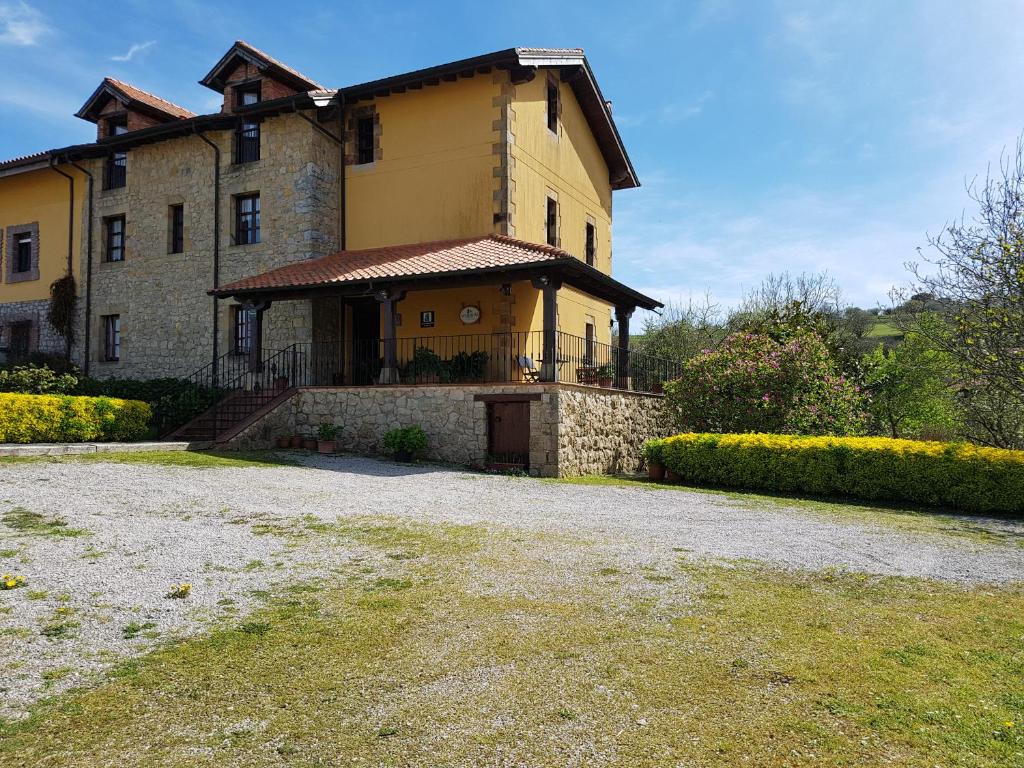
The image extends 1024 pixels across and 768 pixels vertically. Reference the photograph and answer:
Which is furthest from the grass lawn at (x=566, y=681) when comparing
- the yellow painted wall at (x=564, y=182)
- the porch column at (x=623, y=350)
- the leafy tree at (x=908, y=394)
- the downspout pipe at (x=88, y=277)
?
the leafy tree at (x=908, y=394)

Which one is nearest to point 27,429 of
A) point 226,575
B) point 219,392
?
point 219,392

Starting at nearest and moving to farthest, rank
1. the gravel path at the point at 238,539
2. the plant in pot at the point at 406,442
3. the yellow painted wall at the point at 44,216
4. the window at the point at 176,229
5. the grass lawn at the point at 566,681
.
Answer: the grass lawn at the point at 566,681 → the gravel path at the point at 238,539 → the plant in pot at the point at 406,442 → the window at the point at 176,229 → the yellow painted wall at the point at 44,216

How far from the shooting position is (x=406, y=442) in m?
13.9

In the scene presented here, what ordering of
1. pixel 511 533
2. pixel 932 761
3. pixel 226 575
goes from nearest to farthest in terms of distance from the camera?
1. pixel 932 761
2. pixel 226 575
3. pixel 511 533

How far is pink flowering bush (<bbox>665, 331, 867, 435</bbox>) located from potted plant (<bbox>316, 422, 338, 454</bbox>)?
727cm

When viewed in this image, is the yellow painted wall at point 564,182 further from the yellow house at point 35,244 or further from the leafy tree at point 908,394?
the yellow house at point 35,244

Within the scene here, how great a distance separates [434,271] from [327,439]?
13.1ft

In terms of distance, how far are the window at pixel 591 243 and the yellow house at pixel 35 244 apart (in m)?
14.8

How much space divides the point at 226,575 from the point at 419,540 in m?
1.88

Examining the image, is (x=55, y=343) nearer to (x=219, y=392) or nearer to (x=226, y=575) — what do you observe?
(x=219, y=392)

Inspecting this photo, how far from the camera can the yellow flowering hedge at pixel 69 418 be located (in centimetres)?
1275

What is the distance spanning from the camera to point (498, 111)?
16.6m

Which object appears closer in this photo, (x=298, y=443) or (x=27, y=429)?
(x=27, y=429)

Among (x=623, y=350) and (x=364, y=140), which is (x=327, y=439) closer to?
(x=623, y=350)
